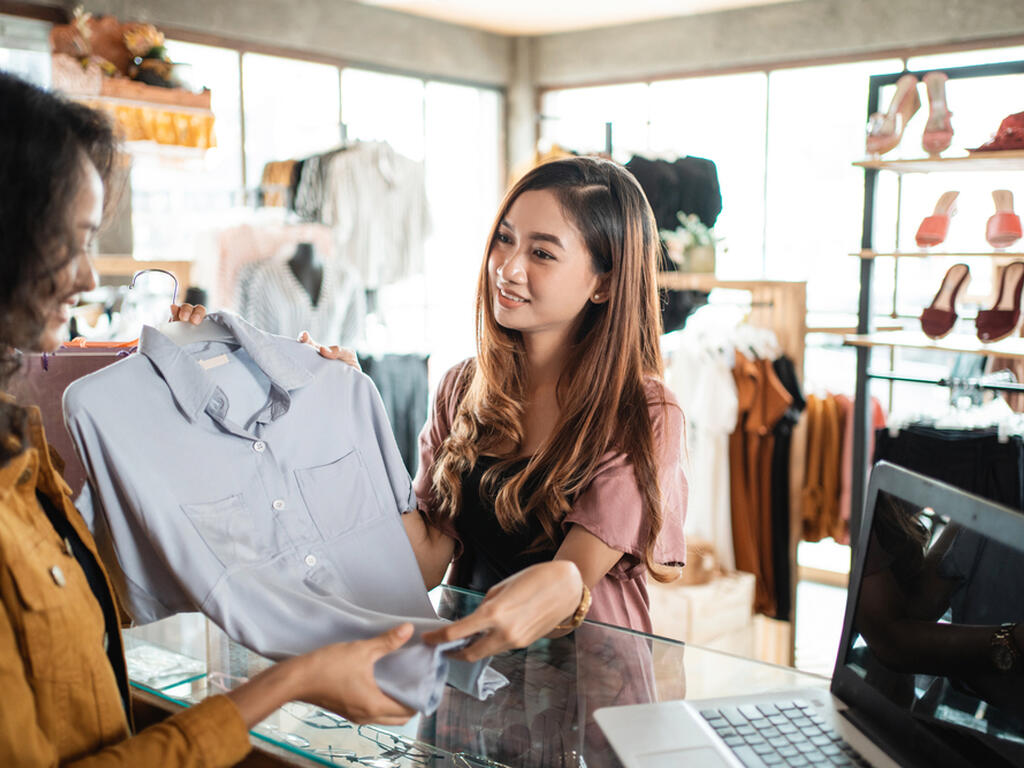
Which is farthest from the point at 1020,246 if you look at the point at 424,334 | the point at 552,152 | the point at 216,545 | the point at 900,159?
the point at 424,334

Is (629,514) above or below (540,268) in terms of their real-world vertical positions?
below

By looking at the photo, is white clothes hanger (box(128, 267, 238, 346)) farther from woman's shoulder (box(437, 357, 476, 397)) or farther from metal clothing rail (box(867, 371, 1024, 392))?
metal clothing rail (box(867, 371, 1024, 392))

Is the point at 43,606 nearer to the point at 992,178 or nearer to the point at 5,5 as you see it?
the point at 5,5

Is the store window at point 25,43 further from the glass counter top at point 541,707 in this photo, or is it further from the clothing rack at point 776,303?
the glass counter top at point 541,707

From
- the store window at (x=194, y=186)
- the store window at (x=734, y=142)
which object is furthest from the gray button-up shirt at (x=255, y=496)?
the store window at (x=734, y=142)

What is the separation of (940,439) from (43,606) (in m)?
3.05

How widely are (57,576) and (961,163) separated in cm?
328

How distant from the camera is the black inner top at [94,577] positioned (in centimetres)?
102

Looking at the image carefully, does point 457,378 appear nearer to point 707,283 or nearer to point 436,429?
point 436,429

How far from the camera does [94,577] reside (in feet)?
→ 3.39

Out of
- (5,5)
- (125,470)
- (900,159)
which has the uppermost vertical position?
(5,5)

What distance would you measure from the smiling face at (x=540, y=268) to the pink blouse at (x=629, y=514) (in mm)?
229

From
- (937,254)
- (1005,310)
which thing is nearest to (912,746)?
(1005,310)

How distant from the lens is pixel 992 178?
5113 mm
